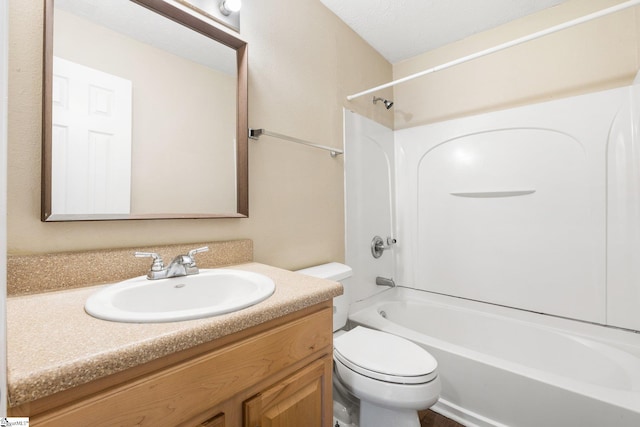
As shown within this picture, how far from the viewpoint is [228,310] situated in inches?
25.3

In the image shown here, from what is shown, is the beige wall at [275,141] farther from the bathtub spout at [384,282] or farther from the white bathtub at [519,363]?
the white bathtub at [519,363]

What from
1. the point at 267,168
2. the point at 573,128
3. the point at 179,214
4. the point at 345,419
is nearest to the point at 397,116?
the point at 573,128

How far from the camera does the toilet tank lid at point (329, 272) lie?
1.44 meters

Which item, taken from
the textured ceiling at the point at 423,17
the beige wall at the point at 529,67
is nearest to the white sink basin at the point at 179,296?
the textured ceiling at the point at 423,17

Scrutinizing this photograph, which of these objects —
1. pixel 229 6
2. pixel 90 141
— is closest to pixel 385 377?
pixel 90 141

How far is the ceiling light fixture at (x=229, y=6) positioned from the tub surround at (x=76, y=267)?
1003 mm

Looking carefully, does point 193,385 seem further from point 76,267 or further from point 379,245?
point 379,245

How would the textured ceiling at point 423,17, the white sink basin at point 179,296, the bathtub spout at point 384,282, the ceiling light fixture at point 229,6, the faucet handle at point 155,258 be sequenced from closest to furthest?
the white sink basin at point 179,296, the faucet handle at point 155,258, the ceiling light fixture at point 229,6, the textured ceiling at point 423,17, the bathtub spout at point 384,282

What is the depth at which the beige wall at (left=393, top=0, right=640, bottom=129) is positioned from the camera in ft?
5.23

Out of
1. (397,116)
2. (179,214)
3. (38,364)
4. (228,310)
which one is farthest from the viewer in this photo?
(397,116)

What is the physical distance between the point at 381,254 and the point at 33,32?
2069 millimetres

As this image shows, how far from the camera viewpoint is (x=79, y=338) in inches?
20.0

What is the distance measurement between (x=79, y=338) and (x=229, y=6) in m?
1.32

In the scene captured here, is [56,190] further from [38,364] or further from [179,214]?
[38,364]
